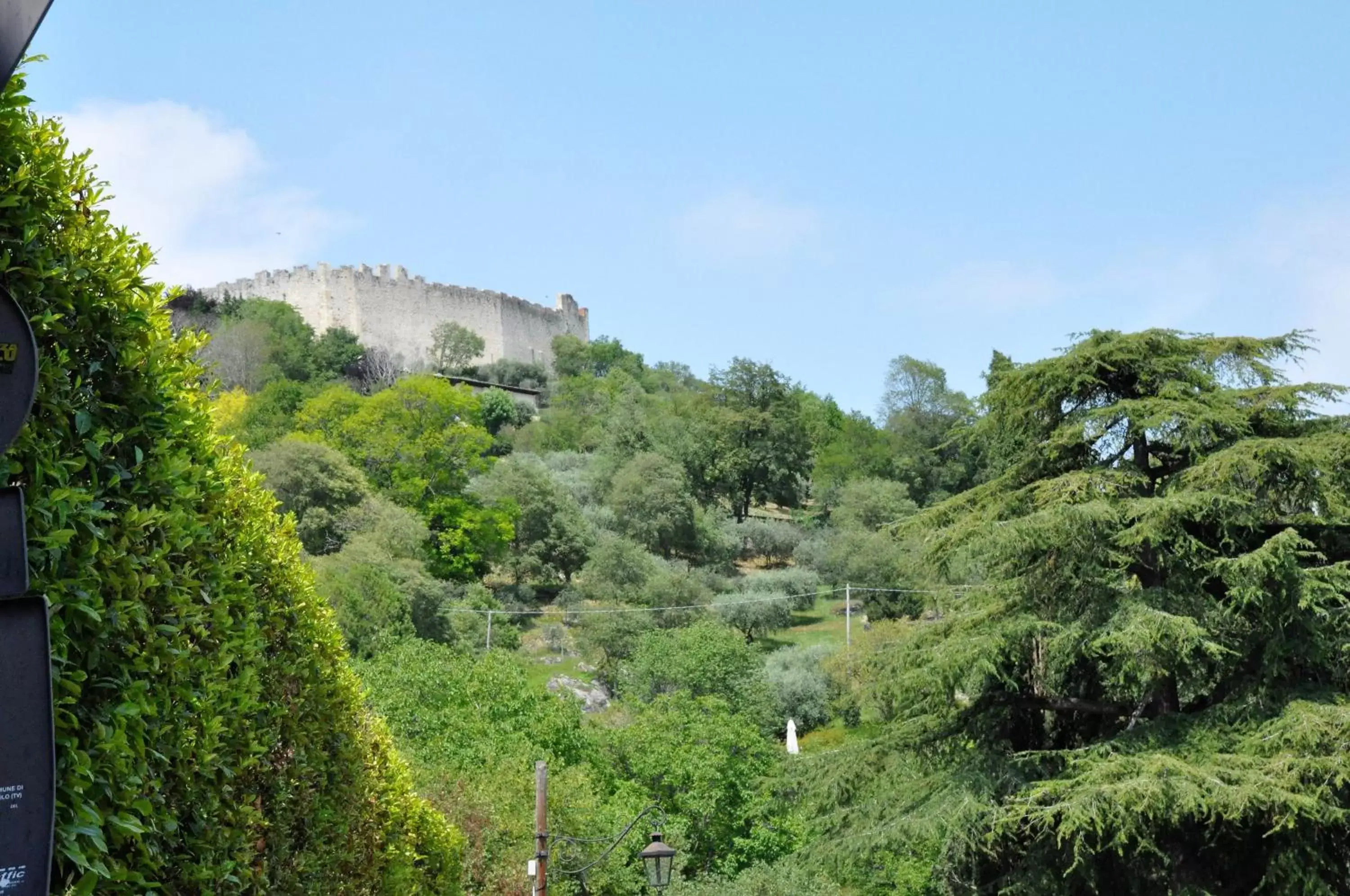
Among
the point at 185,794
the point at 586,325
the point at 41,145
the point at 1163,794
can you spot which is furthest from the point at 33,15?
the point at 586,325

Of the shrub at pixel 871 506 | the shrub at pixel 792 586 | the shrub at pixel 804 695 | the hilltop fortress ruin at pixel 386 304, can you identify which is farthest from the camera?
the hilltop fortress ruin at pixel 386 304

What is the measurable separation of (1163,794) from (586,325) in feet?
280

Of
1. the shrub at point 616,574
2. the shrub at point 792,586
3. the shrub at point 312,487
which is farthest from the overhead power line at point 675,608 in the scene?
the shrub at point 312,487

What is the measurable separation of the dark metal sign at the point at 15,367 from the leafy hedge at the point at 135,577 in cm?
122

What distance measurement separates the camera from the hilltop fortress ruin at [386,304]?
7775cm

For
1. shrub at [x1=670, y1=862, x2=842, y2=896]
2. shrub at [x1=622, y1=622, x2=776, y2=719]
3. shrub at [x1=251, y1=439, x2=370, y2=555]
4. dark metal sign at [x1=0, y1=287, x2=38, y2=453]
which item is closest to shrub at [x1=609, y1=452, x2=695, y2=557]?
shrub at [x1=251, y1=439, x2=370, y2=555]

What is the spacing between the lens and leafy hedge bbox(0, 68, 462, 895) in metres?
3.19

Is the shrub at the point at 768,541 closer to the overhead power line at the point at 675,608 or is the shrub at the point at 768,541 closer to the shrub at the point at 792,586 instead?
the shrub at the point at 792,586

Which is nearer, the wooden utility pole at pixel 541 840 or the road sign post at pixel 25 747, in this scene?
the road sign post at pixel 25 747

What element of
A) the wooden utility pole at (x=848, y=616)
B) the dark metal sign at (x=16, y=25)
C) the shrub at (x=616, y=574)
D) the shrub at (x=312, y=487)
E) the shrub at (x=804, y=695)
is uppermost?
the dark metal sign at (x=16, y=25)

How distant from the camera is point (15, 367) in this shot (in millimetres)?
1727

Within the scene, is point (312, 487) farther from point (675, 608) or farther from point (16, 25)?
point (16, 25)

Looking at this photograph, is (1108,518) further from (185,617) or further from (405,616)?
(405,616)

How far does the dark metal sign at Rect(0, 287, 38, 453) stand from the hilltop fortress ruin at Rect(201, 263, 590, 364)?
7805cm
